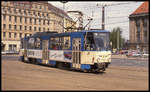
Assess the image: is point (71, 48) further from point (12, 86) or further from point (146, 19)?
point (146, 19)

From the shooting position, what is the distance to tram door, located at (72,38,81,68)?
16.7 meters

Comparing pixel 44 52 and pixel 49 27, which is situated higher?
pixel 49 27

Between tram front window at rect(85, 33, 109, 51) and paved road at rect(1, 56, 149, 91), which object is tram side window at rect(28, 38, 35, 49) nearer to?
tram front window at rect(85, 33, 109, 51)

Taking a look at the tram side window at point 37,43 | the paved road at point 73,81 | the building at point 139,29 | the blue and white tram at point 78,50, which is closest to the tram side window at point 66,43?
the blue and white tram at point 78,50

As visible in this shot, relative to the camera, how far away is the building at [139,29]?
232 feet

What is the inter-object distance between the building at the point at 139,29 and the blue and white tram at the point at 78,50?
5126cm

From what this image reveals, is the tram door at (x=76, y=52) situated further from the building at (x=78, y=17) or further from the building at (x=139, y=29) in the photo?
the building at (x=139, y=29)

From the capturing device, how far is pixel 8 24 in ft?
224

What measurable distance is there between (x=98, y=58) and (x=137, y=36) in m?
61.4

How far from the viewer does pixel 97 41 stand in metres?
16.0

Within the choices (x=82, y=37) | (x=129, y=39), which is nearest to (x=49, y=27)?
(x=129, y=39)

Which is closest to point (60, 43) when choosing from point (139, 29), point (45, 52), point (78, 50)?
point (78, 50)

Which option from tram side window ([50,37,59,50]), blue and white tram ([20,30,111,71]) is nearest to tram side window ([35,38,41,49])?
blue and white tram ([20,30,111,71])

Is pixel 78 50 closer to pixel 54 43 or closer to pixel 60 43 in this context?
pixel 60 43
